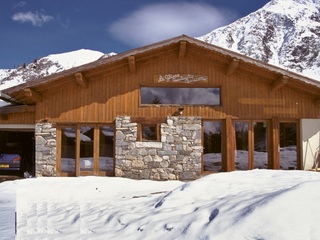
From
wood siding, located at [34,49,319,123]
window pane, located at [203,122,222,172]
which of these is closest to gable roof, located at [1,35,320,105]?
wood siding, located at [34,49,319,123]

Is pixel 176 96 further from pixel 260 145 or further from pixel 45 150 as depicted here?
pixel 45 150

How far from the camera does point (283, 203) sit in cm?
416

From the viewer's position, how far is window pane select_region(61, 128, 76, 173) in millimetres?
11633

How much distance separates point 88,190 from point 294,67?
99766mm

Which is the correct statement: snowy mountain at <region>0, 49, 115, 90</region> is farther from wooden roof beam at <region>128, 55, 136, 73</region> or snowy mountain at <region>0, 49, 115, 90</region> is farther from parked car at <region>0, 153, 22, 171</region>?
wooden roof beam at <region>128, 55, 136, 73</region>

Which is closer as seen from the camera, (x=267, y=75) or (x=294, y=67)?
(x=267, y=75)

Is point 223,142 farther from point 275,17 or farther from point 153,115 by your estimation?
point 275,17

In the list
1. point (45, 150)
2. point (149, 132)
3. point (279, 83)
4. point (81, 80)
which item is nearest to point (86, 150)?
point (45, 150)

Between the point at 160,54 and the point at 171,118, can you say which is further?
the point at 160,54

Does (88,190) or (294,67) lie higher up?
(294,67)

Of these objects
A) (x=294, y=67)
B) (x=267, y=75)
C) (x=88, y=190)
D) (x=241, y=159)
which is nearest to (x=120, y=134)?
(x=88, y=190)

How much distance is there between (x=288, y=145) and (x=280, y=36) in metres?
126

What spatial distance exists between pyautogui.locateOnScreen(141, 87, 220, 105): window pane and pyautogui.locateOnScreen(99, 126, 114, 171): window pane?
158cm

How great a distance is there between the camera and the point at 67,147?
38.3ft
